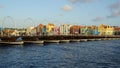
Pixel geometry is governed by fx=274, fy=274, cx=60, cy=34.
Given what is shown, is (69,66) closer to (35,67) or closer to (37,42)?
(35,67)

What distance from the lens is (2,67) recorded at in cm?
5684

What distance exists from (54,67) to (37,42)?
99.8 m

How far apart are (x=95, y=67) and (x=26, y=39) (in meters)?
112

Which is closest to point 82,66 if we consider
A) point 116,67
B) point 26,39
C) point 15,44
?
point 116,67

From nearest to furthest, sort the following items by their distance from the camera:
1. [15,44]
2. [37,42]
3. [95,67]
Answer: [95,67] < [15,44] < [37,42]

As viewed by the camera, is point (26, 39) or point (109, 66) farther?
point (26, 39)

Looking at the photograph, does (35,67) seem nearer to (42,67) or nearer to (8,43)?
(42,67)

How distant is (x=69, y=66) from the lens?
57625 millimetres

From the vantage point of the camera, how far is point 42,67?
187 ft

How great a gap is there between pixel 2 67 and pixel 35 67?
22.4 feet

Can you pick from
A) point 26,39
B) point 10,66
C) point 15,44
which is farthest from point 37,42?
point 10,66

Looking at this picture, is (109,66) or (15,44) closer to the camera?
(109,66)

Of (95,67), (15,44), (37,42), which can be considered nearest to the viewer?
(95,67)

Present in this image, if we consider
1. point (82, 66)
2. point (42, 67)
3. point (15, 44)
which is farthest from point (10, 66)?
point (15, 44)
